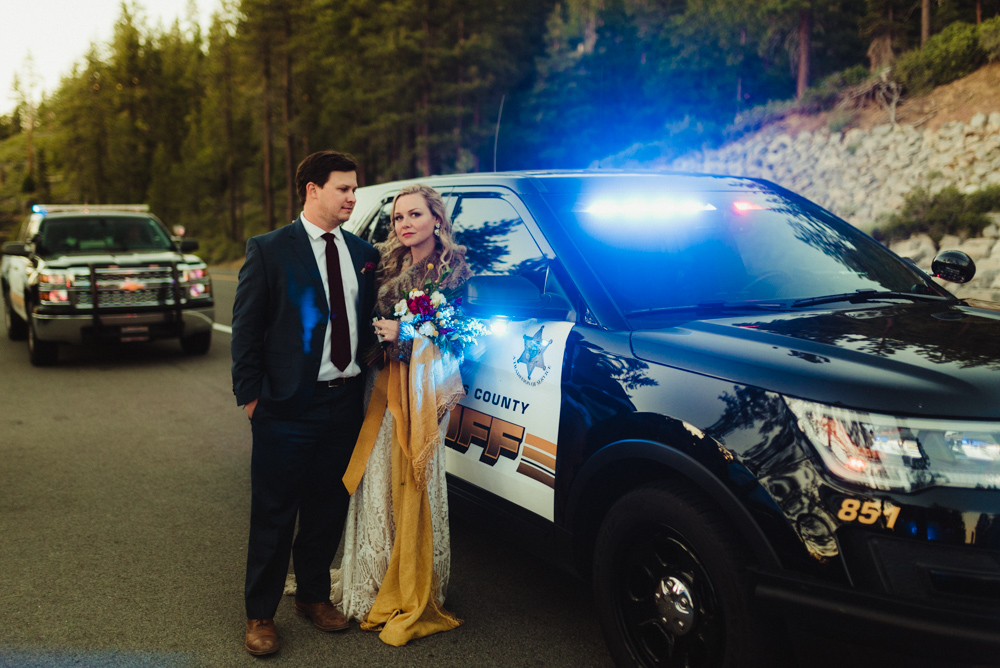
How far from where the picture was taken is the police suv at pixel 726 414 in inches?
83.4

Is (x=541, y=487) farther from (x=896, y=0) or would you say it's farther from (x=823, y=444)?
(x=896, y=0)

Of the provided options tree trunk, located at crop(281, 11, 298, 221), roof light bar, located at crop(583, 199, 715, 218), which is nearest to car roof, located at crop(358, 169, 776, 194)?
roof light bar, located at crop(583, 199, 715, 218)

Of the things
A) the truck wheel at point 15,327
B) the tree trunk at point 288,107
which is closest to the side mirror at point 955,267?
the truck wheel at point 15,327

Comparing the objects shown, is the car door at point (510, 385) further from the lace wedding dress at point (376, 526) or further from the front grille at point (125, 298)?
the front grille at point (125, 298)

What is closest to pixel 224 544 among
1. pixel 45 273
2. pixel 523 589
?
pixel 523 589

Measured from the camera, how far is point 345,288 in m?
3.40

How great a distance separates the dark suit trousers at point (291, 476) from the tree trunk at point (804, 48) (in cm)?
2956

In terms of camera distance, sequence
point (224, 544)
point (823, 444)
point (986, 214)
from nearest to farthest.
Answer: point (823, 444)
point (224, 544)
point (986, 214)

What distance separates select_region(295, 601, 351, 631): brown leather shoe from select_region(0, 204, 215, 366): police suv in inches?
298

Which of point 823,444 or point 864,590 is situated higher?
point 823,444

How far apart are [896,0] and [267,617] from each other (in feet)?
94.9

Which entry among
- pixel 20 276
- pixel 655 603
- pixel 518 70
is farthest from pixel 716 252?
pixel 518 70

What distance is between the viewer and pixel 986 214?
52.7 ft

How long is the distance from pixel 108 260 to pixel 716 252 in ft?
28.3
